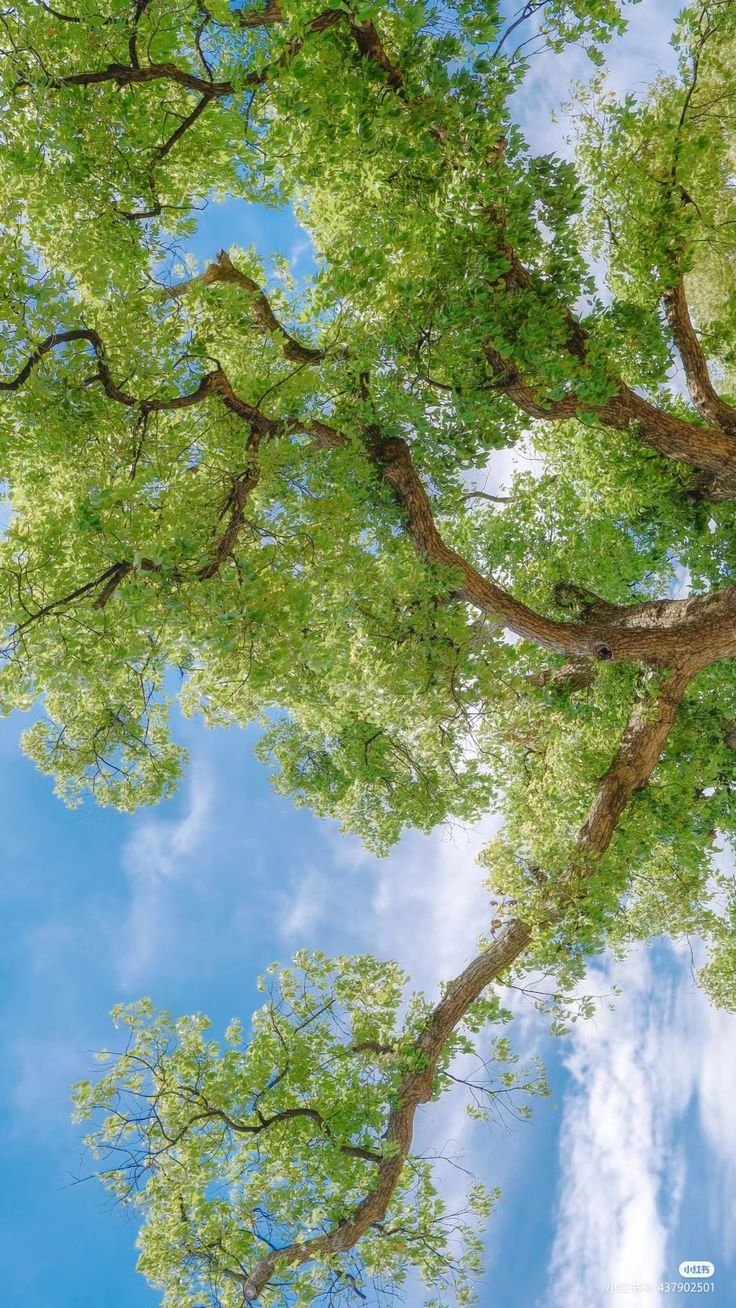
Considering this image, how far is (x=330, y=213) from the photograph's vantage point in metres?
10.2

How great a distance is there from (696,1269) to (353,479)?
18251mm

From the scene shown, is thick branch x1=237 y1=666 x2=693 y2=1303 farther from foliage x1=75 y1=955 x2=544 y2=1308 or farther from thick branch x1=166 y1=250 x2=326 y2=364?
thick branch x1=166 y1=250 x2=326 y2=364

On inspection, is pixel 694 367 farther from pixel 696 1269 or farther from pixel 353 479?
pixel 696 1269

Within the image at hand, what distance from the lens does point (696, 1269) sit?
55.2 feet

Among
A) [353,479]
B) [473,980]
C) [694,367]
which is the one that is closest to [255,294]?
[353,479]

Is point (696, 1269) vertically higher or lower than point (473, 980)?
lower

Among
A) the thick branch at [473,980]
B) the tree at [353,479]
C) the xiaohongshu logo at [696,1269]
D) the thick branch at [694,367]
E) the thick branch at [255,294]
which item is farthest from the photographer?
the xiaohongshu logo at [696,1269]

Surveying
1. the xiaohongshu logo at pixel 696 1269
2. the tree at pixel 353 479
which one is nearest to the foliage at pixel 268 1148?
the tree at pixel 353 479

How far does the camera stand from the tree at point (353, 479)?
8.09 metres

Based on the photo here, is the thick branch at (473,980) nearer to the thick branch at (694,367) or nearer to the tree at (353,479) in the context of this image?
the tree at (353,479)

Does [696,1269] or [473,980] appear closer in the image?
[473,980]

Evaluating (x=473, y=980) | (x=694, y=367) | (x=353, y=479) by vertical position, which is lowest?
(x=473, y=980)

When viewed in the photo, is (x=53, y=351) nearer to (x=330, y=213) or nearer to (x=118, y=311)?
(x=118, y=311)

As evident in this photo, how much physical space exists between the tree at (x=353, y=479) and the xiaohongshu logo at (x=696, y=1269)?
29.3 feet
